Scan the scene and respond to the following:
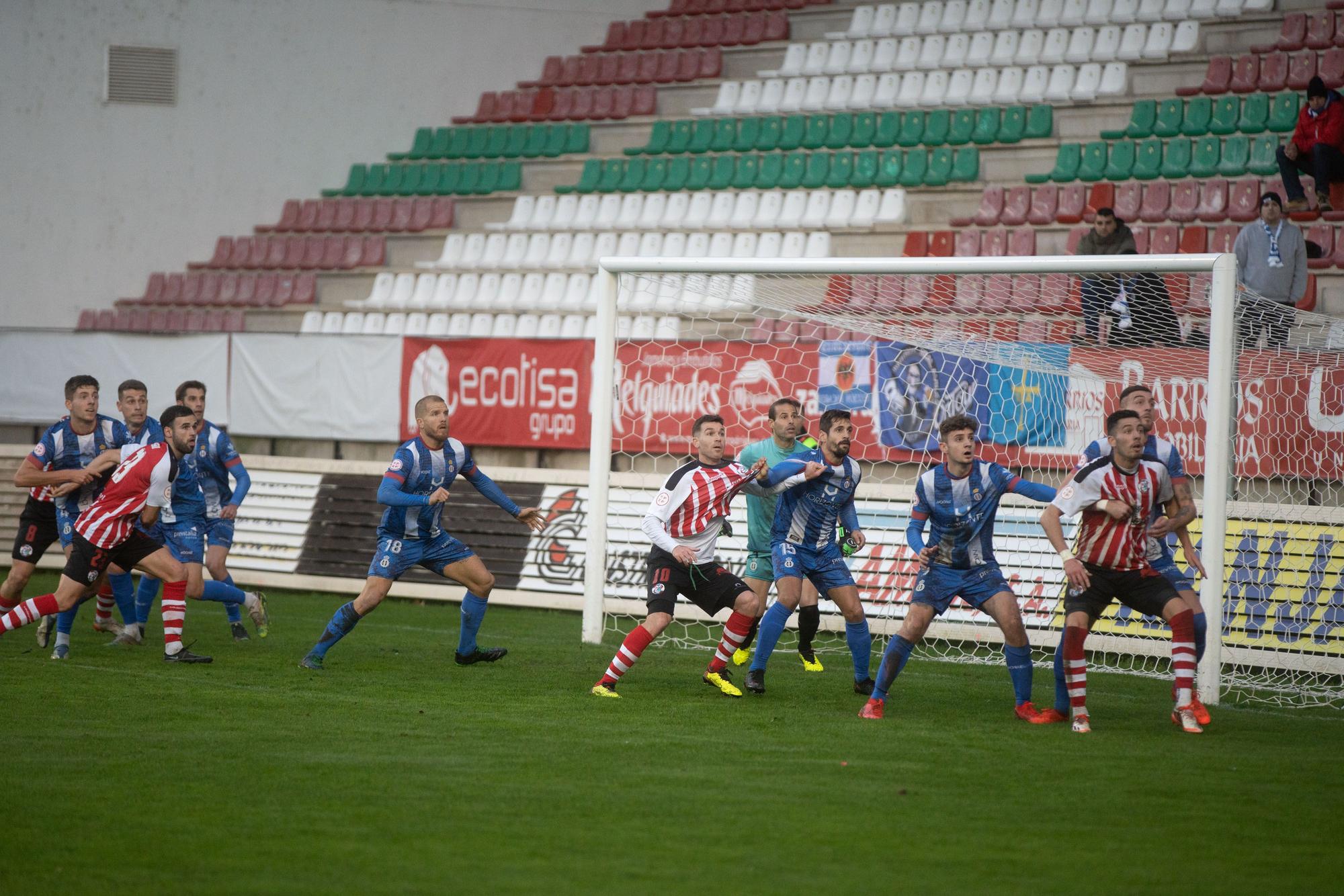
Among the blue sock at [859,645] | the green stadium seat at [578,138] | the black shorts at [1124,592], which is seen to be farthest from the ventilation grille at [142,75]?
the black shorts at [1124,592]

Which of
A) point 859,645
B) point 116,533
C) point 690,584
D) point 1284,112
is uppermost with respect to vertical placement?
point 1284,112

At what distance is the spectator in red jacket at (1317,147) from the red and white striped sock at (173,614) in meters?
10.9

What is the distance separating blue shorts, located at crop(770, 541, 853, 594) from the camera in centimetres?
913

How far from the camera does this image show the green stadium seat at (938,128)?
60.5 feet

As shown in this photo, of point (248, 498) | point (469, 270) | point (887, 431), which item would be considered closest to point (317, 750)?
point (887, 431)

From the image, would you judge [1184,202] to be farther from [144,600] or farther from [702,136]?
[144,600]

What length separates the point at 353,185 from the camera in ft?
75.3

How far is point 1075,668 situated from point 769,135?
13.5m

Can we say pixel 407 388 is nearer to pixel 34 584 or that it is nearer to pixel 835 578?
pixel 34 584

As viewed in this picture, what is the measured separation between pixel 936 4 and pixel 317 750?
1706 cm

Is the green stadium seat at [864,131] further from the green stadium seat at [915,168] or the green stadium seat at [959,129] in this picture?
the green stadium seat at [915,168]

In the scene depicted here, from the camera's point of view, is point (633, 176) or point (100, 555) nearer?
point (100, 555)

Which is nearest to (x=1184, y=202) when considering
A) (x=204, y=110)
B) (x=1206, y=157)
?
(x=1206, y=157)

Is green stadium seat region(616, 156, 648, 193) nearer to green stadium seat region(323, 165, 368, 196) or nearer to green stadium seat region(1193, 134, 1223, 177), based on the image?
green stadium seat region(323, 165, 368, 196)
